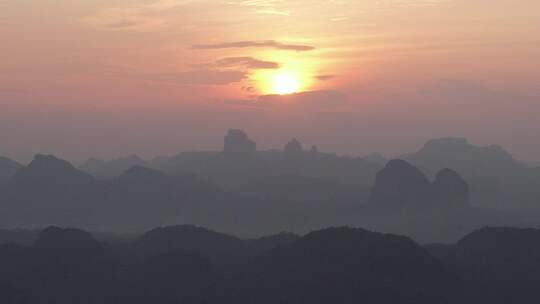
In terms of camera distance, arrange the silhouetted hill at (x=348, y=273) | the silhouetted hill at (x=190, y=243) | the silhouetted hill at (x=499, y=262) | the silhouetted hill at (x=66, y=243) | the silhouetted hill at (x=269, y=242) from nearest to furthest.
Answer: the silhouetted hill at (x=348, y=273) < the silhouetted hill at (x=499, y=262) < the silhouetted hill at (x=66, y=243) < the silhouetted hill at (x=190, y=243) < the silhouetted hill at (x=269, y=242)

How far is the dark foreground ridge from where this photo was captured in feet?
353

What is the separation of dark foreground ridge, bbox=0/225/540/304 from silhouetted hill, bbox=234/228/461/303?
0.49ft

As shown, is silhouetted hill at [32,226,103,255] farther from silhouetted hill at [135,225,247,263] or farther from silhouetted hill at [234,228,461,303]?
silhouetted hill at [234,228,461,303]

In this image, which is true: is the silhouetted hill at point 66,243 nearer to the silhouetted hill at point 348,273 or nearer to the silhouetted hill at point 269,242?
the silhouetted hill at point 269,242

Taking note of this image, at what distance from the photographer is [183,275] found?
402ft

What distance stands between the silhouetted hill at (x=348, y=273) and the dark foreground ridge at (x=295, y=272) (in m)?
0.15

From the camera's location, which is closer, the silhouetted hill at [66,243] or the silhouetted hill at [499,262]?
the silhouetted hill at [499,262]

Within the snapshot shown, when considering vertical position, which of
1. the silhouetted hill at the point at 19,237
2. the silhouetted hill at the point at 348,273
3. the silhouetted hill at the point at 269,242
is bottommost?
the silhouetted hill at the point at 19,237

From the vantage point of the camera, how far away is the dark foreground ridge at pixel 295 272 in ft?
353

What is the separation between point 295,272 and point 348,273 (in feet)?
25.9

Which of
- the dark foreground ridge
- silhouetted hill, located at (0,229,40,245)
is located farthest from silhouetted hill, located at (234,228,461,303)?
silhouetted hill, located at (0,229,40,245)

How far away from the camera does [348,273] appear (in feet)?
366

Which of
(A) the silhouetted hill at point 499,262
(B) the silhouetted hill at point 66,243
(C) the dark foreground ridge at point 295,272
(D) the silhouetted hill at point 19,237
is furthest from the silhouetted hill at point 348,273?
(D) the silhouetted hill at point 19,237

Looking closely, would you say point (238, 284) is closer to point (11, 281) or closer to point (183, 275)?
point (183, 275)
